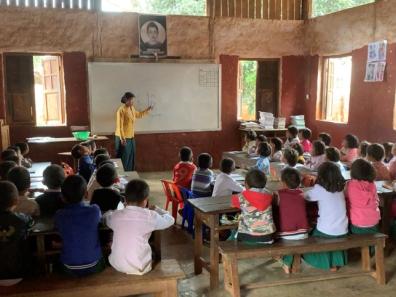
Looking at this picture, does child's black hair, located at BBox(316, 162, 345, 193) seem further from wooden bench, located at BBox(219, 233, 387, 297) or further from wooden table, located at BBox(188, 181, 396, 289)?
wooden table, located at BBox(188, 181, 396, 289)

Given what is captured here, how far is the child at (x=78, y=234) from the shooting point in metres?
2.65

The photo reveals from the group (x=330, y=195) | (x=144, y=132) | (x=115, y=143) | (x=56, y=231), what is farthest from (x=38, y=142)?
(x=330, y=195)

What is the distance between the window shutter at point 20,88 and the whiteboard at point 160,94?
991 millimetres

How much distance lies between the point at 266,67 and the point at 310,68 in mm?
856

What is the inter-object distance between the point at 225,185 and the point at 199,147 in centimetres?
442

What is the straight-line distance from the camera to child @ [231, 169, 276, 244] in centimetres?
310

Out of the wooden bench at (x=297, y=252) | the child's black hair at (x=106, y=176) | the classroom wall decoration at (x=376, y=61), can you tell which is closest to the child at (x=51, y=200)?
the child's black hair at (x=106, y=176)

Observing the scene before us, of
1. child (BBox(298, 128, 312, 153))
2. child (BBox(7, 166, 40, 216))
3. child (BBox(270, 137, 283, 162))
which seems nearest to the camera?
child (BBox(7, 166, 40, 216))

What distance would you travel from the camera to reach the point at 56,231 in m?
2.78

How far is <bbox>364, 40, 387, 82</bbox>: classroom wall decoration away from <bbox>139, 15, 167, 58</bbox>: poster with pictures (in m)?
3.48

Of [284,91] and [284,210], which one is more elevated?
[284,91]

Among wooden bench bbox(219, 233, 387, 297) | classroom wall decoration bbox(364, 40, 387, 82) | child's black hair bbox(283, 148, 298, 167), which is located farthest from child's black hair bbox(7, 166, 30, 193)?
classroom wall decoration bbox(364, 40, 387, 82)

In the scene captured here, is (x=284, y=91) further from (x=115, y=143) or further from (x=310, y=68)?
(x=115, y=143)

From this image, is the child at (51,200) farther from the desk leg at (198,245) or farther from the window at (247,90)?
the window at (247,90)
